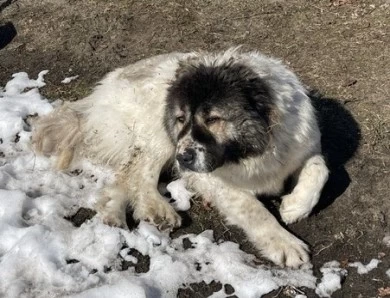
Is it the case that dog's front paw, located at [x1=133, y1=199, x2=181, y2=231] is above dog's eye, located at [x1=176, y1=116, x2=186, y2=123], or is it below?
below

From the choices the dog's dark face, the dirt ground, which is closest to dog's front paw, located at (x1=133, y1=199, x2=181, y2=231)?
the dirt ground

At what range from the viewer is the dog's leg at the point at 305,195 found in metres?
4.05

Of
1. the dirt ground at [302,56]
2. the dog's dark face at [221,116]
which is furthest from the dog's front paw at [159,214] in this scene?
the dog's dark face at [221,116]

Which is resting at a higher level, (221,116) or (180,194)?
(221,116)

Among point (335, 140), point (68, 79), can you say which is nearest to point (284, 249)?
point (335, 140)

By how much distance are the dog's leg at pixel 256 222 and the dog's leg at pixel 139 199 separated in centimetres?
33

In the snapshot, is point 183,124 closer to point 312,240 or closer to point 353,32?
point 312,240

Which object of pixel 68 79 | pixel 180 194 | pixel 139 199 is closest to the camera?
pixel 139 199

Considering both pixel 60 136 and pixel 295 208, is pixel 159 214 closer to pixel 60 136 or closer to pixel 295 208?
pixel 295 208

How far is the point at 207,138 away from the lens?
3736 mm

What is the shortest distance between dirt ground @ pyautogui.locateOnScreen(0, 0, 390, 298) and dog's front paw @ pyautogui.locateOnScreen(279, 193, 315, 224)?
0.09m

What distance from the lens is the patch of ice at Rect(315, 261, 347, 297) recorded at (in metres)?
3.58

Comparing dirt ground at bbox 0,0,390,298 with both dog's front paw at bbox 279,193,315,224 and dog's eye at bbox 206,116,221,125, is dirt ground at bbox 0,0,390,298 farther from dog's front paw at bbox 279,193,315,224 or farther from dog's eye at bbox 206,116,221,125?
dog's eye at bbox 206,116,221,125

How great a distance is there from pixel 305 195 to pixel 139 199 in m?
1.27
